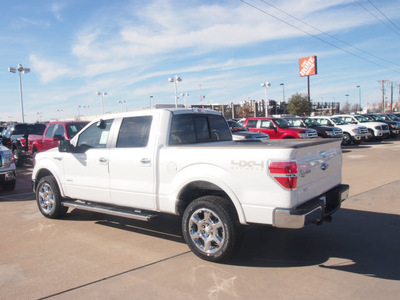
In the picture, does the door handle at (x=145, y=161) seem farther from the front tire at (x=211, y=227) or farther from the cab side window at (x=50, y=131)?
the cab side window at (x=50, y=131)

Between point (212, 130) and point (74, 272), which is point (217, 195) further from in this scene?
point (74, 272)

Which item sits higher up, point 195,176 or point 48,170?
point 195,176

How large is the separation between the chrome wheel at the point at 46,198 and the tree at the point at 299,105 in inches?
1740

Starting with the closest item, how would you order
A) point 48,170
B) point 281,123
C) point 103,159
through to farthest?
point 103,159 → point 48,170 → point 281,123

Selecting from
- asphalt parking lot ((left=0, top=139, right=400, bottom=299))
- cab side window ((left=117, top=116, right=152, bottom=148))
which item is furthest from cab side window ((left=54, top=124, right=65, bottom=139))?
cab side window ((left=117, top=116, right=152, bottom=148))

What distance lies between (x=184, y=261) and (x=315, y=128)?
57.5ft

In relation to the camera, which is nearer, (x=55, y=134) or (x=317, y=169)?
(x=317, y=169)

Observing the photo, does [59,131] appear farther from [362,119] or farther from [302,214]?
[362,119]

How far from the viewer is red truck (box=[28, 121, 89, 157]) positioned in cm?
1141

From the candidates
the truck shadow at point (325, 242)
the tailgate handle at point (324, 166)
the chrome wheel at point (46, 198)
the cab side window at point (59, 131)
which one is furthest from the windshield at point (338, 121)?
the chrome wheel at point (46, 198)

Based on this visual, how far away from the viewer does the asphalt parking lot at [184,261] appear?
3.69 metres

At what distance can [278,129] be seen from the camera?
1730cm

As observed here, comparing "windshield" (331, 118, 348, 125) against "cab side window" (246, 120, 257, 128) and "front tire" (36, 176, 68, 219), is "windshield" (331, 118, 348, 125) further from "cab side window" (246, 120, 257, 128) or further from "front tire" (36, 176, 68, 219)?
"front tire" (36, 176, 68, 219)

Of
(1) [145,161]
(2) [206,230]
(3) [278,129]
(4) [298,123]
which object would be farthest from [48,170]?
(4) [298,123]
